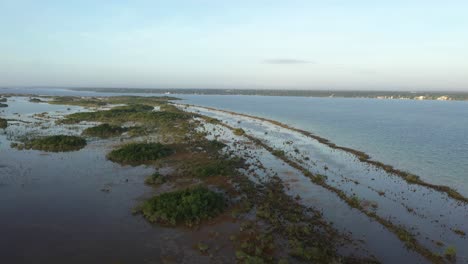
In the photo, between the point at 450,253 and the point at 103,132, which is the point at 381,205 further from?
the point at 103,132

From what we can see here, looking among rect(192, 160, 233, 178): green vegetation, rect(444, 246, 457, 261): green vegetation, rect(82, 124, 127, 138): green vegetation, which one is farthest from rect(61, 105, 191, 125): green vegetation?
rect(444, 246, 457, 261): green vegetation

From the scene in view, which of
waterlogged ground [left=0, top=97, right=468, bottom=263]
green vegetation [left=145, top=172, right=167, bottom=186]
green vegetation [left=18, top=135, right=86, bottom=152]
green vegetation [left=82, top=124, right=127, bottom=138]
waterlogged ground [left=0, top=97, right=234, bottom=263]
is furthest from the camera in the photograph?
green vegetation [left=82, top=124, right=127, bottom=138]

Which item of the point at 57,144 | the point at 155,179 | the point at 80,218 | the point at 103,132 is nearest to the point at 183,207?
the point at 80,218

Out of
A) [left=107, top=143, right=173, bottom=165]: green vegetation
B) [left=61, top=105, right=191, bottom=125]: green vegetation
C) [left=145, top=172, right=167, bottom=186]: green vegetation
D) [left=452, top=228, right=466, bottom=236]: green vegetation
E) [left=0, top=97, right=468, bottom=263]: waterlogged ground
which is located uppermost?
[left=61, top=105, right=191, bottom=125]: green vegetation

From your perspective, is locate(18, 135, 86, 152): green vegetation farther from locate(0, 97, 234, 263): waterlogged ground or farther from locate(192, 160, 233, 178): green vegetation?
locate(192, 160, 233, 178): green vegetation

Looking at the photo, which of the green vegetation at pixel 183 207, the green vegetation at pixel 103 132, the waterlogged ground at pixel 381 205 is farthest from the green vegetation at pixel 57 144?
the waterlogged ground at pixel 381 205
